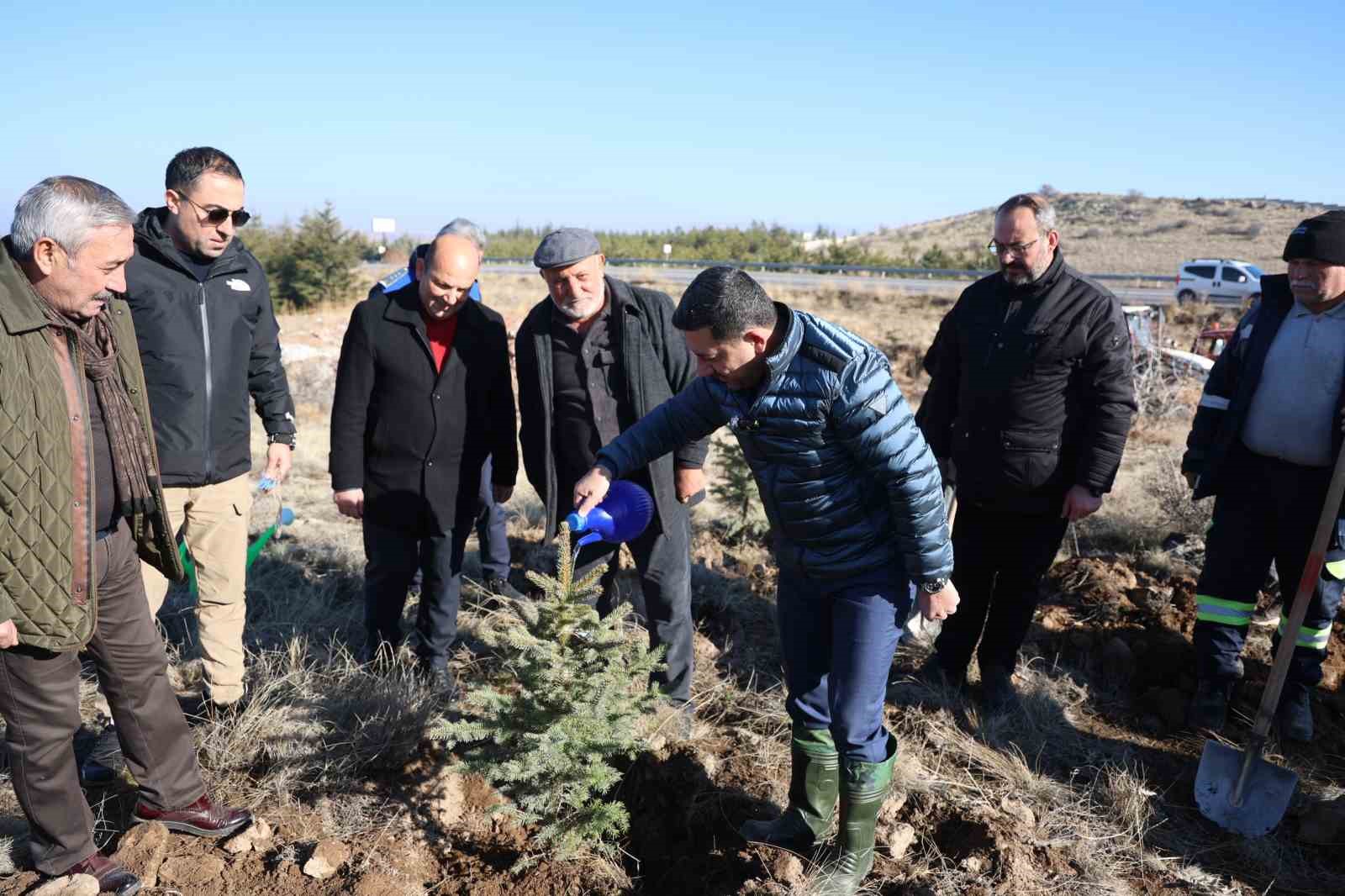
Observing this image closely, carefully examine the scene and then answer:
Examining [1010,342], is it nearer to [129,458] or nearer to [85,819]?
[129,458]

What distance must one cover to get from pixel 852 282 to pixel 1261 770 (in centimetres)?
2602

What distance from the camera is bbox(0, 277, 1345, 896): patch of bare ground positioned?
2.93 m

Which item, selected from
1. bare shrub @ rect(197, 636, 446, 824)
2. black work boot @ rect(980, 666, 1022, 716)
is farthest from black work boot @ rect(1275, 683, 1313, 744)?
bare shrub @ rect(197, 636, 446, 824)

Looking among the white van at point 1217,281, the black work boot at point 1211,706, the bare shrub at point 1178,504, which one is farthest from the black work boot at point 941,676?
the white van at point 1217,281

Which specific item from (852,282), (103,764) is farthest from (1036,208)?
(852,282)

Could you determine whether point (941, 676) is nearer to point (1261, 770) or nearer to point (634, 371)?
point (1261, 770)

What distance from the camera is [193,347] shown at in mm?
3361

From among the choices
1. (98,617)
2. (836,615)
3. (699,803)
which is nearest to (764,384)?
(836,615)

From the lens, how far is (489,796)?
10.8 ft

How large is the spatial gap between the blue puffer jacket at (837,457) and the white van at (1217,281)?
76.4ft

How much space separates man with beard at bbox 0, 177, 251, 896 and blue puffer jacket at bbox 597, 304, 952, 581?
1.70 metres

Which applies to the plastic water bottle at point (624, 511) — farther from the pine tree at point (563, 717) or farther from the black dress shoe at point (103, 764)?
the black dress shoe at point (103, 764)

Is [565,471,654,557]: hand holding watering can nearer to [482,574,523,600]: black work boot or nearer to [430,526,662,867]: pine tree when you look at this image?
[430,526,662,867]: pine tree

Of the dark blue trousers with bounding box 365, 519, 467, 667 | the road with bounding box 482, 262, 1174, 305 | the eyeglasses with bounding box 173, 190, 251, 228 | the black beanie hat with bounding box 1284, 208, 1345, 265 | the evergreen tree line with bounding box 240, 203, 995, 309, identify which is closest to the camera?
the eyeglasses with bounding box 173, 190, 251, 228
